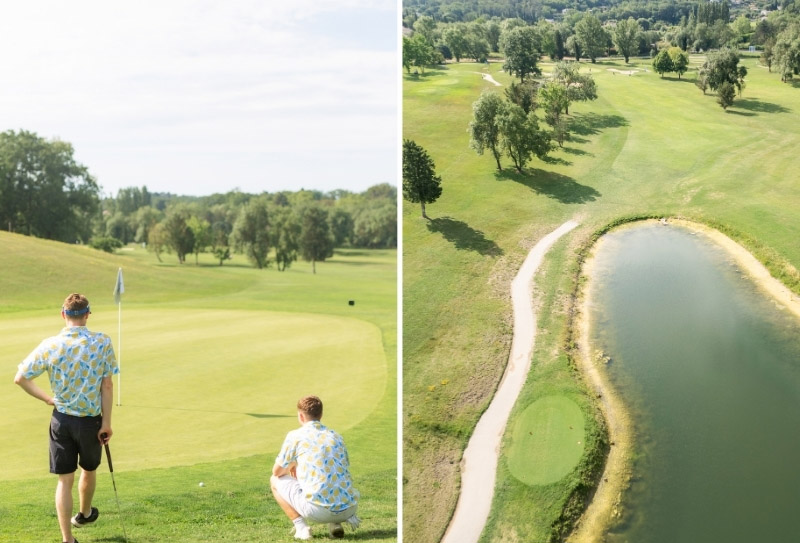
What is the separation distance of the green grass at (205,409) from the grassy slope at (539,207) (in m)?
0.74

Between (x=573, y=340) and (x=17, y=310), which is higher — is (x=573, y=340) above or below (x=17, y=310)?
above

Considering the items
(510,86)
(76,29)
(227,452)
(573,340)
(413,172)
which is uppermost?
(76,29)

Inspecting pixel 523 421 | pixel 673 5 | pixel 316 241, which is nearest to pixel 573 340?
pixel 523 421

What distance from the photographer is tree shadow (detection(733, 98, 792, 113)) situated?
445cm

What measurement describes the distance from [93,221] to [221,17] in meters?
6.07

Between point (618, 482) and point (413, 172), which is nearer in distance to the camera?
point (618, 482)

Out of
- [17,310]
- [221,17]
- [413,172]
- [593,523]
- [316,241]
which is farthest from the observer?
[316,241]

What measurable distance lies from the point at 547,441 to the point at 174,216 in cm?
1814

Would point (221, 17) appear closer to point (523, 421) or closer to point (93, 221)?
point (93, 221)

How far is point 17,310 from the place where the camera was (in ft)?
37.1

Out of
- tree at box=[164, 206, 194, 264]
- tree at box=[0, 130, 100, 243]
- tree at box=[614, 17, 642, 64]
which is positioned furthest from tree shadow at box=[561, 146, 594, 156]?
tree at box=[164, 206, 194, 264]

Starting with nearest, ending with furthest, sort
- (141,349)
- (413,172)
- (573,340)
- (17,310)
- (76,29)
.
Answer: (573,340) → (413,172) → (141,349) → (17,310) → (76,29)

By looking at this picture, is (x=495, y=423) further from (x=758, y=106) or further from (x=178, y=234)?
(x=178, y=234)

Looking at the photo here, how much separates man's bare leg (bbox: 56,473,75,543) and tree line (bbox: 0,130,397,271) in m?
14.7
